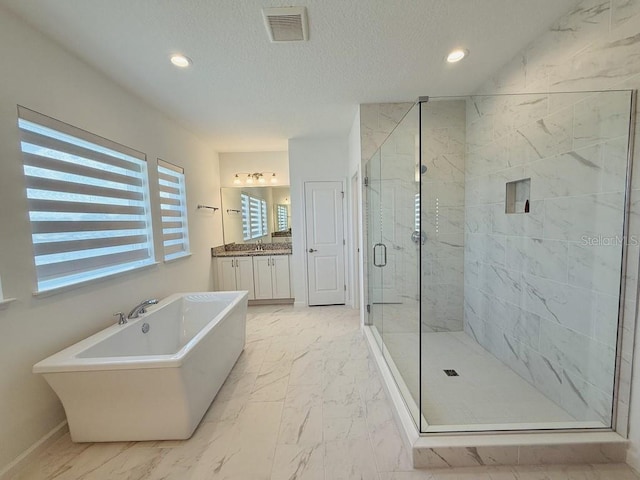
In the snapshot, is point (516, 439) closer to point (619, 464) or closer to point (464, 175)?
point (619, 464)

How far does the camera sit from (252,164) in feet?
14.6

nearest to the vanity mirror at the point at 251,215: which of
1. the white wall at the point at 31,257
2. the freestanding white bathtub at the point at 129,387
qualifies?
the white wall at the point at 31,257

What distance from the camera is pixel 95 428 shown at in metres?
1.58

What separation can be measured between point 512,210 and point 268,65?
228 centimetres

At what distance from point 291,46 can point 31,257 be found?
2084mm

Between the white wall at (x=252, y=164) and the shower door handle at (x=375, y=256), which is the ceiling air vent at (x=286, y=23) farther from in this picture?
the white wall at (x=252, y=164)

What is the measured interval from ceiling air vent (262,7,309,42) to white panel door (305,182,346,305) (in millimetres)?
2315

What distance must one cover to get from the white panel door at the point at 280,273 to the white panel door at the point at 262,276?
64 millimetres

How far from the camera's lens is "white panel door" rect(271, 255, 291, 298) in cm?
421

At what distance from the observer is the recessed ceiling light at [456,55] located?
195 cm

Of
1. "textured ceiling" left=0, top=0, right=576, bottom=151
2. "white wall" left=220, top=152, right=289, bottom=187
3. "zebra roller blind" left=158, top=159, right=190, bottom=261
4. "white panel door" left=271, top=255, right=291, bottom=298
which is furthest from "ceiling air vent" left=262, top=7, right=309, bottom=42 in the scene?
"white panel door" left=271, top=255, right=291, bottom=298

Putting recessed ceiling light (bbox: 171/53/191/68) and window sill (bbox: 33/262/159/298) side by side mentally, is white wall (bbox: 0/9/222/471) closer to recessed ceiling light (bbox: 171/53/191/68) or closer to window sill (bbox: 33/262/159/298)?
window sill (bbox: 33/262/159/298)

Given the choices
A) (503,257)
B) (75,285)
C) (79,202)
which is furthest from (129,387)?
(503,257)

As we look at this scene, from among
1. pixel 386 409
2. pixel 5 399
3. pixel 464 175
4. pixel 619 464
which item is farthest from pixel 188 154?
pixel 619 464
